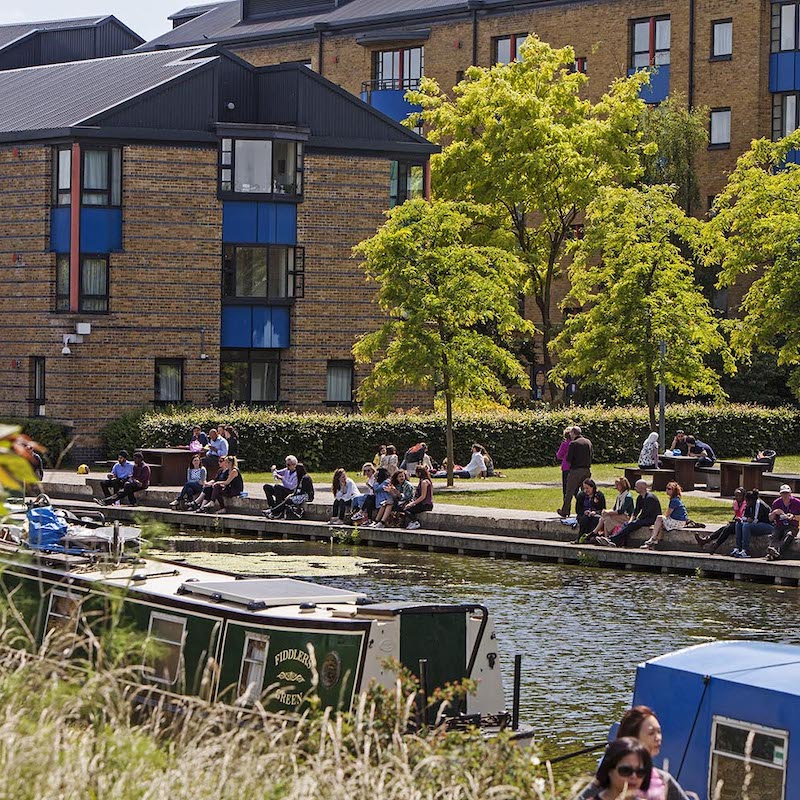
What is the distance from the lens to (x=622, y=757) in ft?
29.6

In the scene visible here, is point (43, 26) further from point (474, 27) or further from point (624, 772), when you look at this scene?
point (624, 772)

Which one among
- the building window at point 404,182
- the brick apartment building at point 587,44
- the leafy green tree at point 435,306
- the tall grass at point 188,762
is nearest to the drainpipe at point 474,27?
the brick apartment building at point 587,44

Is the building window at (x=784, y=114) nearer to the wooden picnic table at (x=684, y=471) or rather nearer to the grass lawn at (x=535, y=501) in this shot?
the wooden picnic table at (x=684, y=471)

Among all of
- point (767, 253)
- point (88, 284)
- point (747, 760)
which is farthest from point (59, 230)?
point (747, 760)

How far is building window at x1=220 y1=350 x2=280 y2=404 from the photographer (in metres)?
46.6

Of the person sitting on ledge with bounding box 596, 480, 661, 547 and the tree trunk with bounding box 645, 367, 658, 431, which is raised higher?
the tree trunk with bounding box 645, 367, 658, 431

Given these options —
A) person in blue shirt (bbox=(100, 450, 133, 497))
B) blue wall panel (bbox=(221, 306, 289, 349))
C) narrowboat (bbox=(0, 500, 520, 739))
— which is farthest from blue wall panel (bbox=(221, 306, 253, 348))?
narrowboat (bbox=(0, 500, 520, 739))

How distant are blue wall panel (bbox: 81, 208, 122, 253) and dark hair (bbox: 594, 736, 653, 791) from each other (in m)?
37.0

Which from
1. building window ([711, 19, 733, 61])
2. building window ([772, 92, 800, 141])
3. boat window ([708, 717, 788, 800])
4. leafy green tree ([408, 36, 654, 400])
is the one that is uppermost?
building window ([711, 19, 733, 61])

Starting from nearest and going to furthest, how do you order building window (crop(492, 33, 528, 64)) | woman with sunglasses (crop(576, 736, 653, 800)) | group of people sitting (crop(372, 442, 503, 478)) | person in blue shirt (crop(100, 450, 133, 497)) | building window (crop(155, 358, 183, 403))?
1. woman with sunglasses (crop(576, 736, 653, 800))
2. person in blue shirt (crop(100, 450, 133, 497))
3. group of people sitting (crop(372, 442, 503, 478))
4. building window (crop(155, 358, 183, 403))
5. building window (crop(492, 33, 528, 64))

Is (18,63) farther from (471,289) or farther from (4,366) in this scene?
(471,289)

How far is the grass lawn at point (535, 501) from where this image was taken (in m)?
31.5

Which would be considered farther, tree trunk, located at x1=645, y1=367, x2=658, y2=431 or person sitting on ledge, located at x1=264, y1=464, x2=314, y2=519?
tree trunk, located at x1=645, y1=367, x2=658, y2=431

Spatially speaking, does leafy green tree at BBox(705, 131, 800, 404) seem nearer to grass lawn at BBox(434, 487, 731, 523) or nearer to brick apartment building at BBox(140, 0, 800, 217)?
grass lawn at BBox(434, 487, 731, 523)
